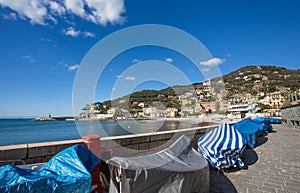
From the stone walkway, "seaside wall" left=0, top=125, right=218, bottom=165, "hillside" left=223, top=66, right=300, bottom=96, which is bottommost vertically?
the stone walkway

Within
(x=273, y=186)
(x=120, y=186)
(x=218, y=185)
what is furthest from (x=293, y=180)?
(x=120, y=186)

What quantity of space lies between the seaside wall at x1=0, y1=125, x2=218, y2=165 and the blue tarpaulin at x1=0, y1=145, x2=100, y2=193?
1.10m

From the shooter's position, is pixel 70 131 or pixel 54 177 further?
pixel 70 131

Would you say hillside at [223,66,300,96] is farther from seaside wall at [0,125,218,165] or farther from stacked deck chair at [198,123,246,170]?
seaside wall at [0,125,218,165]

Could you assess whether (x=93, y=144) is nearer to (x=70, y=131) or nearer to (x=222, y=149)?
(x=222, y=149)

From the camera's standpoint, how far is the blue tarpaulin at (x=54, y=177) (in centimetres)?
192

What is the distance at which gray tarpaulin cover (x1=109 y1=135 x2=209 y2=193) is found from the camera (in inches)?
96.1

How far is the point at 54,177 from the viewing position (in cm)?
216

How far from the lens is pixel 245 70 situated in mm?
98688

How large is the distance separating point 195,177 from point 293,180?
311 cm

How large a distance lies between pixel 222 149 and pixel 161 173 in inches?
123

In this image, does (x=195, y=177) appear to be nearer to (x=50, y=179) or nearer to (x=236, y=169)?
(x=50, y=179)

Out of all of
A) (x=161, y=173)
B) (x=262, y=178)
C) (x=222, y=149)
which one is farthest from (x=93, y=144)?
(x=262, y=178)

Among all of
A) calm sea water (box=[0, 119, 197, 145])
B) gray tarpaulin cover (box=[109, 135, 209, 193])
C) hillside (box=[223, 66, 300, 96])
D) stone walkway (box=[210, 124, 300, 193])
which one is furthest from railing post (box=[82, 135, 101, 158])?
hillside (box=[223, 66, 300, 96])
